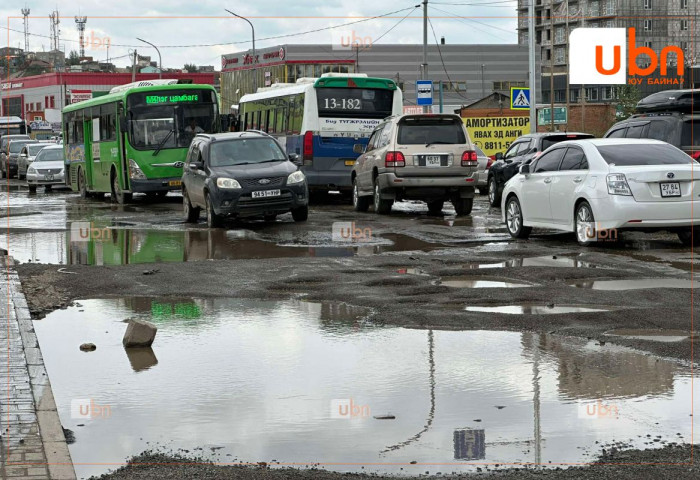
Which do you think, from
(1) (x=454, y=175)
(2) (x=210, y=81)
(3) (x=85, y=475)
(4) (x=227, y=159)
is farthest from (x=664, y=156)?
(2) (x=210, y=81)

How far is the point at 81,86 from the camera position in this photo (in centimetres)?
13762

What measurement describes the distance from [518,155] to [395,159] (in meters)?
4.60

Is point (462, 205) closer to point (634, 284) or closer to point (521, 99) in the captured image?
point (634, 284)

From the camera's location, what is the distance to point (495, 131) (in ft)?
143

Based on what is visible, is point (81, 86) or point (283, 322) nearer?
point (283, 322)

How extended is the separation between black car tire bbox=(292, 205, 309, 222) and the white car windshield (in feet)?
24.7

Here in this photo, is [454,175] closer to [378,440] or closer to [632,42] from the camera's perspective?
[378,440]

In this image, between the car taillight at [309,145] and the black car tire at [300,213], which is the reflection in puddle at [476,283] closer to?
the black car tire at [300,213]

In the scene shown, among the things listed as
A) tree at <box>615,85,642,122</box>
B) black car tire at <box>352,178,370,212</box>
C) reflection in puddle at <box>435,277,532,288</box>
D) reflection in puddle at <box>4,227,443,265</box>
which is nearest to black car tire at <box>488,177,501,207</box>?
black car tire at <box>352,178,370,212</box>

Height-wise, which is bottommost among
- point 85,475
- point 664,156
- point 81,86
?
point 85,475

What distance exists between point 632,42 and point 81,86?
62014mm

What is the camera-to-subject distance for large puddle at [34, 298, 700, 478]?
609 cm

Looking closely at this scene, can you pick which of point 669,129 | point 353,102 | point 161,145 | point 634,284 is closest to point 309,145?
point 353,102

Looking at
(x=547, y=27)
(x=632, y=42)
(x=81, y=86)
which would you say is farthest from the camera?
(x=547, y=27)
